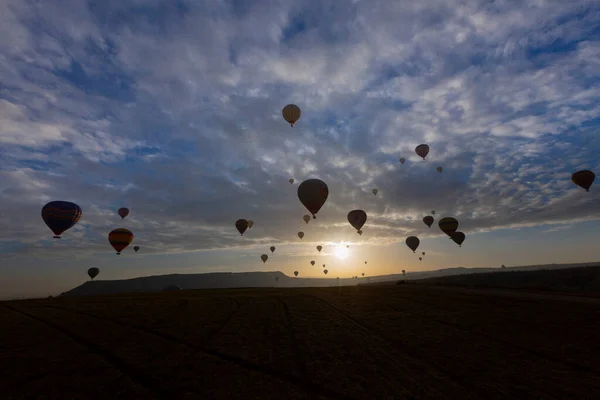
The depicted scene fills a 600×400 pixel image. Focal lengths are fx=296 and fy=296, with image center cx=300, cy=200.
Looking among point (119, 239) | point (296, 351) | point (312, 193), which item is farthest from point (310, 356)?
point (119, 239)

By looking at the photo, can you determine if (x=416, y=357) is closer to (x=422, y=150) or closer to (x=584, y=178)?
(x=422, y=150)

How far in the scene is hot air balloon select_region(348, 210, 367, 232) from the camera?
4556 cm

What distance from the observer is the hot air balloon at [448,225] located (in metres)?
54.4

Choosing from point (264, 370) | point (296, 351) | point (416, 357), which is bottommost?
point (264, 370)

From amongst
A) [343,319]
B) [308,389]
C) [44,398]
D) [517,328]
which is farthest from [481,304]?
[44,398]

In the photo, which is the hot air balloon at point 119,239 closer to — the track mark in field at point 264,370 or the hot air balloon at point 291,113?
the hot air balloon at point 291,113

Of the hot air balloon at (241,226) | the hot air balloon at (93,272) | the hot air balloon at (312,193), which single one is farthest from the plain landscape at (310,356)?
the hot air balloon at (93,272)

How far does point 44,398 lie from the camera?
22.0 feet

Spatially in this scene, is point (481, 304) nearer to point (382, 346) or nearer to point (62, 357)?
point (382, 346)

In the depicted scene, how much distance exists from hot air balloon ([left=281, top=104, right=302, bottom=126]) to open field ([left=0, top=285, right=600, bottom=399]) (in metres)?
29.8

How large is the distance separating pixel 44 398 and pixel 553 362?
13173 millimetres

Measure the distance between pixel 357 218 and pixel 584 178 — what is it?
1313 inches

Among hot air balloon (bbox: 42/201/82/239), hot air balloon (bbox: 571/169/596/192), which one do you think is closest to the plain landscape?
hot air balloon (bbox: 42/201/82/239)

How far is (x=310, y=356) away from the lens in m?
9.24
